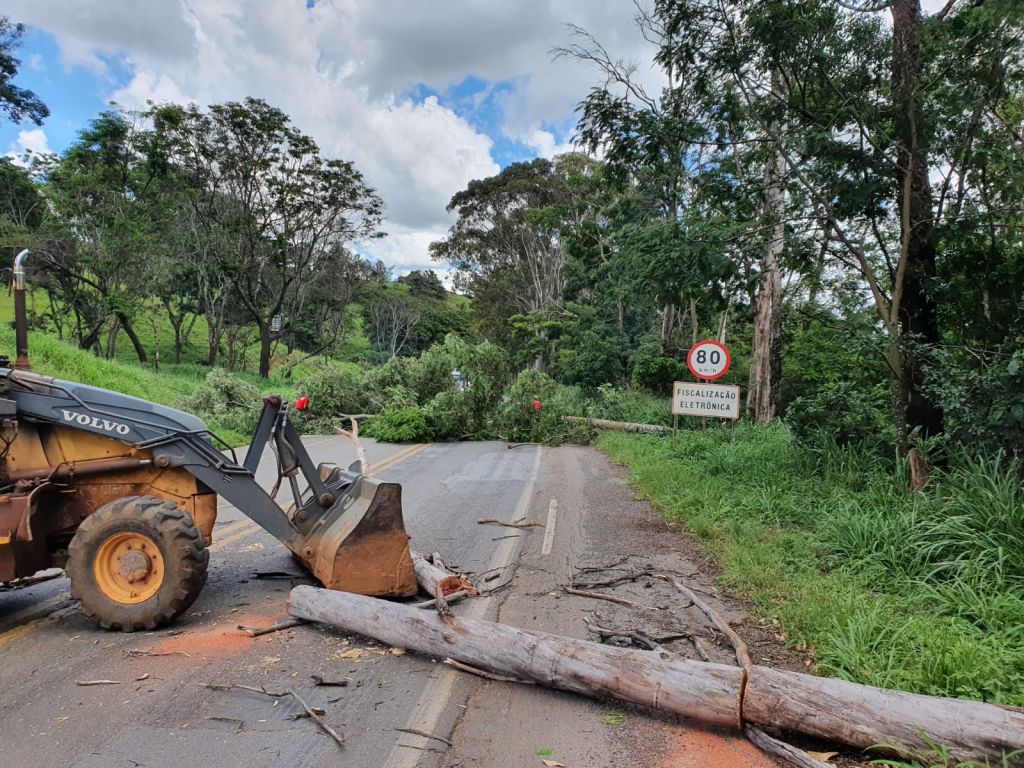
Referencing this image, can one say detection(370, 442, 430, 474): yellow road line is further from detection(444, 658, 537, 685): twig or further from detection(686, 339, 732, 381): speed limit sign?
detection(444, 658, 537, 685): twig

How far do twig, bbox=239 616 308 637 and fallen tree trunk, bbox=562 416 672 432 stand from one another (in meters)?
14.0

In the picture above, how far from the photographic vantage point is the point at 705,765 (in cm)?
300

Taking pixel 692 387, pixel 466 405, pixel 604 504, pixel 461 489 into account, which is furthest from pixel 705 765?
pixel 466 405

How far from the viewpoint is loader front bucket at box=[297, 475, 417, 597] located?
468 cm

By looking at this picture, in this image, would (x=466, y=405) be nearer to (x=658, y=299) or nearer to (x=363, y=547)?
(x=658, y=299)

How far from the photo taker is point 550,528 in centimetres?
774

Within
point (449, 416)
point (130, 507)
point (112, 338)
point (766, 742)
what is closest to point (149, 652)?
point (130, 507)

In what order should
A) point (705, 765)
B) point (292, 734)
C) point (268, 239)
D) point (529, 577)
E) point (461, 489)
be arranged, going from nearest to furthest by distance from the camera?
point (705, 765), point (292, 734), point (529, 577), point (461, 489), point (268, 239)

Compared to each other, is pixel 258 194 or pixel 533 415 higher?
pixel 258 194

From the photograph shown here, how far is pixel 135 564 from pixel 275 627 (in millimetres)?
1026

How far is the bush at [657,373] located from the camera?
24984 mm

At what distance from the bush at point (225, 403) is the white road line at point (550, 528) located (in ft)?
35.5

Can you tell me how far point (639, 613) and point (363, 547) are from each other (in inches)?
84.5

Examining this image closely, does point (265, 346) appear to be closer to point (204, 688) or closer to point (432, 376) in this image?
point (432, 376)
